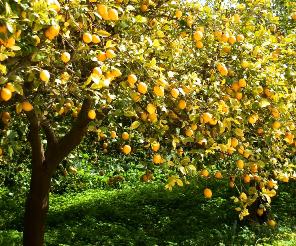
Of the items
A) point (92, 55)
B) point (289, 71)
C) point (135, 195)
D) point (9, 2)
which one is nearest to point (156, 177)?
point (135, 195)

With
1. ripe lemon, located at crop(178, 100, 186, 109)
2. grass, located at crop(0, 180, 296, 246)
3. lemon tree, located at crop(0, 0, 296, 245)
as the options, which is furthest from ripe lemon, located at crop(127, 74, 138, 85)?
grass, located at crop(0, 180, 296, 246)

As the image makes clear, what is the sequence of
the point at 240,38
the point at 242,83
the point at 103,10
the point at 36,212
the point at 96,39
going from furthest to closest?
1. the point at 36,212
2. the point at 240,38
3. the point at 242,83
4. the point at 96,39
5. the point at 103,10

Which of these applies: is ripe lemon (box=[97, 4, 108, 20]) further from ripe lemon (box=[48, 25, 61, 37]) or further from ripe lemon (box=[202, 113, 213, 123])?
ripe lemon (box=[202, 113, 213, 123])

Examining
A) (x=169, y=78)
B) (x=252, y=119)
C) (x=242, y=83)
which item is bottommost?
(x=252, y=119)

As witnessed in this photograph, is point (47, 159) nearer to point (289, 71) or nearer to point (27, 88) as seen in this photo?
point (27, 88)

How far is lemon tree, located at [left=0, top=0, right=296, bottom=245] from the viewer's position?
312cm

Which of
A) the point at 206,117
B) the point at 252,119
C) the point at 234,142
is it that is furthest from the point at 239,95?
the point at 206,117

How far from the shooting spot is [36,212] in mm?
6832

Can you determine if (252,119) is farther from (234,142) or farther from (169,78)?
(169,78)

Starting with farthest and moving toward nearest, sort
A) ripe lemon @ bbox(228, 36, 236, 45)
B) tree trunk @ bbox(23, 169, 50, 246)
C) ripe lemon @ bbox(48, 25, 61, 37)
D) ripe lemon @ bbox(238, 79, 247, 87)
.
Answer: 1. tree trunk @ bbox(23, 169, 50, 246)
2. ripe lemon @ bbox(228, 36, 236, 45)
3. ripe lemon @ bbox(238, 79, 247, 87)
4. ripe lemon @ bbox(48, 25, 61, 37)

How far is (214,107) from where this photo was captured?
3.90 metres

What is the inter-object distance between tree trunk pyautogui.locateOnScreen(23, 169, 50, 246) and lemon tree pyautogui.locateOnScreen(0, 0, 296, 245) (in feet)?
4.40

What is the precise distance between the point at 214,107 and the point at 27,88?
1741mm

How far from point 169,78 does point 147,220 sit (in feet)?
24.0
